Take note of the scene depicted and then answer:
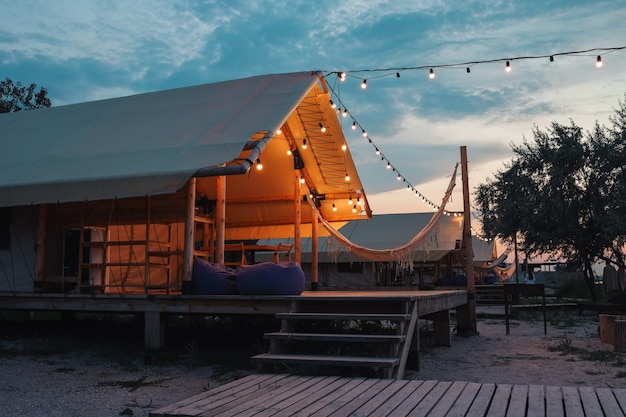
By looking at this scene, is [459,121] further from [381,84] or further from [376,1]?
[381,84]

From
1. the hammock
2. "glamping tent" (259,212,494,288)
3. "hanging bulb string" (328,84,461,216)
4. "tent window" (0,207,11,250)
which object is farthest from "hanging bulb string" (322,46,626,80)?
"glamping tent" (259,212,494,288)

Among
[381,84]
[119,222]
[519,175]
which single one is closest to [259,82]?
[381,84]

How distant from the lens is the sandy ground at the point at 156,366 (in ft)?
15.6

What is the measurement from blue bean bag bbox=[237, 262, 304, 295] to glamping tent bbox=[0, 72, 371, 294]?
82cm

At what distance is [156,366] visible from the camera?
20.8ft

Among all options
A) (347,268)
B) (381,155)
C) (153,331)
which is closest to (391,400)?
(153,331)

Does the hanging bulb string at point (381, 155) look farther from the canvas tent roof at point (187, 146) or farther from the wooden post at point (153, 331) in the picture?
the wooden post at point (153, 331)

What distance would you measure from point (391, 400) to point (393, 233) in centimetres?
1929

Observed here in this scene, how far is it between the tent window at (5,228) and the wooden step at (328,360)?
17.2 feet

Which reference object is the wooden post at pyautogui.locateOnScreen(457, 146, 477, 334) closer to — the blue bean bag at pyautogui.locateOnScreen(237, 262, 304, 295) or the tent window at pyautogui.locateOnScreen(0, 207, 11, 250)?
the blue bean bag at pyautogui.locateOnScreen(237, 262, 304, 295)

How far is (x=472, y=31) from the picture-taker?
10312mm

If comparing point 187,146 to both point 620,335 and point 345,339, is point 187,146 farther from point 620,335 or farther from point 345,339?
point 620,335

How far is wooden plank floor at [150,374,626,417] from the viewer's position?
10.8 feet

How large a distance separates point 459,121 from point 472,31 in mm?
4718
